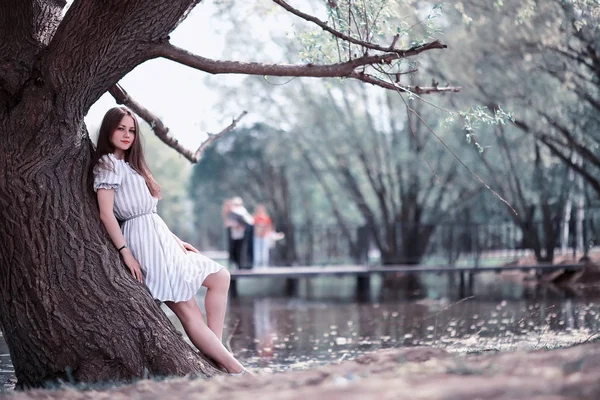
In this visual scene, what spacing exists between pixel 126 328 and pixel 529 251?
17807 millimetres

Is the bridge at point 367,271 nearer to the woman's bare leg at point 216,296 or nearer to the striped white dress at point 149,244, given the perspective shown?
the woman's bare leg at point 216,296

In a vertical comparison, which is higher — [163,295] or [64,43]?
[64,43]

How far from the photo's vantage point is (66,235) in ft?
17.9

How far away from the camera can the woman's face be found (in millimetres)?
5883

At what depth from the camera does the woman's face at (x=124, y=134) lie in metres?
5.88

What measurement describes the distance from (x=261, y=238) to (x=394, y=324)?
8292 millimetres

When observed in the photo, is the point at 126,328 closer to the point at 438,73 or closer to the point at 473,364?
the point at 473,364

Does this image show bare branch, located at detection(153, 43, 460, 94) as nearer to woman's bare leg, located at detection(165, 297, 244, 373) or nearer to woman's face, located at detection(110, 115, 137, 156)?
woman's face, located at detection(110, 115, 137, 156)

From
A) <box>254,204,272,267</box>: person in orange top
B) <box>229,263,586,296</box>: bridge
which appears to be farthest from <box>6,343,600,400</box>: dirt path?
<box>254,204,272,267</box>: person in orange top

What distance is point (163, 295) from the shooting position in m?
5.77

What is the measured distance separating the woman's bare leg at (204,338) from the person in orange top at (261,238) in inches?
507

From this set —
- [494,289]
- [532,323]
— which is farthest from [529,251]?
[532,323]

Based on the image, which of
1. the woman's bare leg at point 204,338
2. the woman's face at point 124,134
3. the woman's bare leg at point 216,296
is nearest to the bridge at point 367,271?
the woman's bare leg at point 216,296

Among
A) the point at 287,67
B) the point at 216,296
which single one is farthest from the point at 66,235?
the point at 287,67
